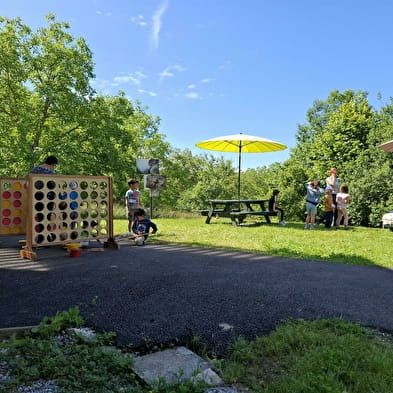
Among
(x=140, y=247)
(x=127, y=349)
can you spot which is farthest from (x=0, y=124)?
(x=127, y=349)

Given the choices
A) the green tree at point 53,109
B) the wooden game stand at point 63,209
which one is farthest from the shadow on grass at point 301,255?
the green tree at point 53,109

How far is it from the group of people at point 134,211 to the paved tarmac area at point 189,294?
159 cm

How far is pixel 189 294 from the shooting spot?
3.73m

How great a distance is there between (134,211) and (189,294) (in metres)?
5.10

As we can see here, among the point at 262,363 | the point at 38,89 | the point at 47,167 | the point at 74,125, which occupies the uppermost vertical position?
the point at 38,89

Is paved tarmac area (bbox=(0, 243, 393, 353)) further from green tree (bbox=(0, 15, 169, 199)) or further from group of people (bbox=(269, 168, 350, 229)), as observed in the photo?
green tree (bbox=(0, 15, 169, 199))

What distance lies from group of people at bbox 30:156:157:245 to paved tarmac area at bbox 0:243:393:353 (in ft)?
5.21

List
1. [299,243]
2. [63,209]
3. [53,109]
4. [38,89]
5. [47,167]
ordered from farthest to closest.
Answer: [53,109] → [38,89] → [299,243] → [47,167] → [63,209]

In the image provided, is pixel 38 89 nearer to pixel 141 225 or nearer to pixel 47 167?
pixel 47 167

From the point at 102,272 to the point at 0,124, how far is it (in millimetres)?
15534

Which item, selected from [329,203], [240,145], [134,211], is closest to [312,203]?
[329,203]

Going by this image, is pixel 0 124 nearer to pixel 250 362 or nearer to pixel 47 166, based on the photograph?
pixel 47 166

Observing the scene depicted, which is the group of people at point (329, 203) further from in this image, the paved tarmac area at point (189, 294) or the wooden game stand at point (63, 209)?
the wooden game stand at point (63, 209)

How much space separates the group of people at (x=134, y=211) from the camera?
6547 mm
